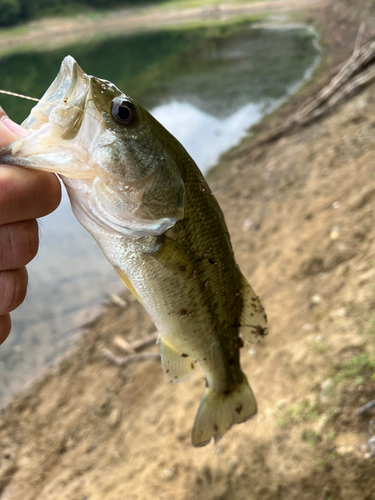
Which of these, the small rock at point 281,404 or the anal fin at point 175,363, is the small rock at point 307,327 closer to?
the small rock at point 281,404

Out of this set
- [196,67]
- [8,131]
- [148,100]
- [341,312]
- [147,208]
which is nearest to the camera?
[8,131]

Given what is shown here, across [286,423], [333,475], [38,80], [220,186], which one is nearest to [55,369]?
[286,423]

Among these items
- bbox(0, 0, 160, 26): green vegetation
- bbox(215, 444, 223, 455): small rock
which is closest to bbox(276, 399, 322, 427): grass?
bbox(215, 444, 223, 455): small rock

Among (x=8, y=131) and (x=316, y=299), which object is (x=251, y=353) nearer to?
(x=316, y=299)

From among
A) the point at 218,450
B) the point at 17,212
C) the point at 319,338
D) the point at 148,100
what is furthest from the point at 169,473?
the point at 148,100

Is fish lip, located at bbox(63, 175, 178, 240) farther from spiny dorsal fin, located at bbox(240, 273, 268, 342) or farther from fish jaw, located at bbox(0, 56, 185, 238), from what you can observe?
spiny dorsal fin, located at bbox(240, 273, 268, 342)

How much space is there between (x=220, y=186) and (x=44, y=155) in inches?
357

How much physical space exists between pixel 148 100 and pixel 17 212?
56.2 feet

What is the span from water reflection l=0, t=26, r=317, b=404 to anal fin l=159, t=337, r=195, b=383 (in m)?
0.97

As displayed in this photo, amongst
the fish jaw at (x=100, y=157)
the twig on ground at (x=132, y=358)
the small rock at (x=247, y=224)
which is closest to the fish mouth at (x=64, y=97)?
the fish jaw at (x=100, y=157)

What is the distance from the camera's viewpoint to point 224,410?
2.13 metres

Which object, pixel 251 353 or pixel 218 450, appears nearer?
pixel 218 450

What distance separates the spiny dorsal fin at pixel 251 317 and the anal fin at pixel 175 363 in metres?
0.37

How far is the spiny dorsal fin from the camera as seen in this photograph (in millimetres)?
1979
